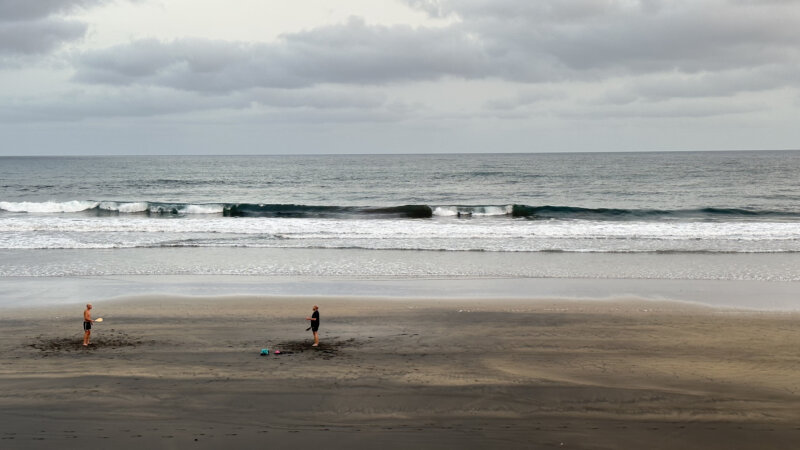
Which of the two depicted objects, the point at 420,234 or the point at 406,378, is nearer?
the point at 406,378

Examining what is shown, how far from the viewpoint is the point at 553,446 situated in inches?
370

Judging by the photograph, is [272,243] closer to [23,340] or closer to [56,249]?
[56,249]

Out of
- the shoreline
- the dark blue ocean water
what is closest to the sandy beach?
the shoreline

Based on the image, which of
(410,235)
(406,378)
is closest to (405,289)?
(406,378)

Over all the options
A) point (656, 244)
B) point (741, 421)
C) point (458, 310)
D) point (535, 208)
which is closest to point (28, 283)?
point (458, 310)

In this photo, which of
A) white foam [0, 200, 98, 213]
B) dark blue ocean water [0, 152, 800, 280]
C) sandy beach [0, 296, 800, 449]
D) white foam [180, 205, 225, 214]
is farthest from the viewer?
white foam [0, 200, 98, 213]

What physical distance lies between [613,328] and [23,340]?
13525 mm

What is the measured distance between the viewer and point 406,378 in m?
12.1

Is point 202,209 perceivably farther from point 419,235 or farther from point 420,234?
point 419,235

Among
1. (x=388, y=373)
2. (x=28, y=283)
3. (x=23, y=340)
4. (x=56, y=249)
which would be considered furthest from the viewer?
(x=56, y=249)

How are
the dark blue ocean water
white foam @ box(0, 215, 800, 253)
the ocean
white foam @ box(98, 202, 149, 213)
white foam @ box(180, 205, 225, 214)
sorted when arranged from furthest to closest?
1. white foam @ box(98, 202, 149, 213)
2. white foam @ box(180, 205, 225, 214)
3. white foam @ box(0, 215, 800, 253)
4. the dark blue ocean water
5. the ocean

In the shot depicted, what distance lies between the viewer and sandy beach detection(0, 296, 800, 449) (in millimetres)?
9828

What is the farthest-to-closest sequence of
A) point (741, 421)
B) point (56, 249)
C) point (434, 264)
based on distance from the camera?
point (56, 249)
point (434, 264)
point (741, 421)

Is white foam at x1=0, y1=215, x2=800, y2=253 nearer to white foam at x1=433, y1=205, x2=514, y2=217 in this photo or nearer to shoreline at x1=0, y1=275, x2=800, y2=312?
white foam at x1=433, y1=205, x2=514, y2=217
